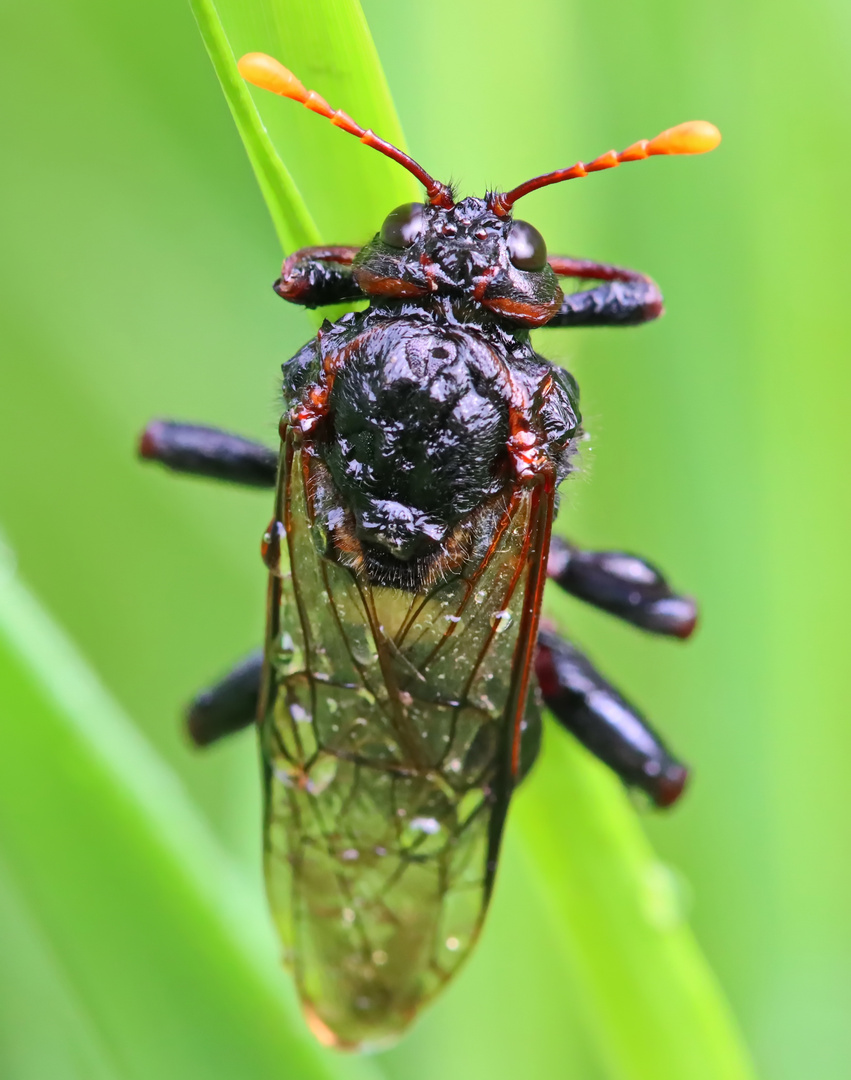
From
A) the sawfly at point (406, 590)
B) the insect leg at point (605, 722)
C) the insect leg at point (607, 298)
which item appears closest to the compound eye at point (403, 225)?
the sawfly at point (406, 590)

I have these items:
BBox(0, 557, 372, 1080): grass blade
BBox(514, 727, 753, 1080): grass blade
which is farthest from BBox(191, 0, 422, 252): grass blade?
BBox(514, 727, 753, 1080): grass blade

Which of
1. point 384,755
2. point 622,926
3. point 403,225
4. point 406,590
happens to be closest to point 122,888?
point 384,755

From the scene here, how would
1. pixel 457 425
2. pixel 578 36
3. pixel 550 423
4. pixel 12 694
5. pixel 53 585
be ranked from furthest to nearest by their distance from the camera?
pixel 53 585, pixel 578 36, pixel 550 423, pixel 457 425, pixel 12 694

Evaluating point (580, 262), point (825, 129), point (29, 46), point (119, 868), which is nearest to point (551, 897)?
point (119, 868)

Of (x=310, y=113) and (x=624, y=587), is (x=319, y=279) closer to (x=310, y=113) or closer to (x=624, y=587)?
(x=310, y=113)

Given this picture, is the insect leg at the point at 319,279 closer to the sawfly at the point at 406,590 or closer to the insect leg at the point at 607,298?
the sawfly at the point at 406,590

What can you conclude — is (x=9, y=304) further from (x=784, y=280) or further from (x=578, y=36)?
(x=784, y=280)
